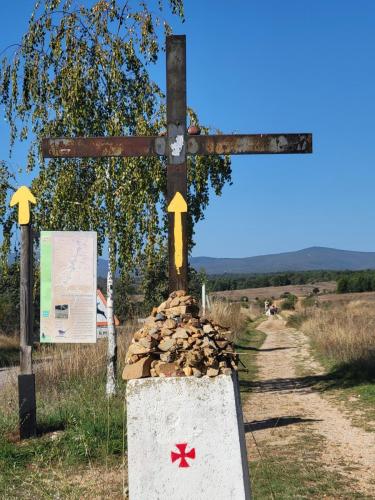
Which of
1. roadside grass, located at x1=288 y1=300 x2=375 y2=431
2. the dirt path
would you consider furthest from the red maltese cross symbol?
roadside grass, located at x1=288 y1=300 x2=375 y2=431

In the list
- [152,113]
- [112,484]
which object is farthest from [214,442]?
[152,113]

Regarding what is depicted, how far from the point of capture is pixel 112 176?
10266 millimetres

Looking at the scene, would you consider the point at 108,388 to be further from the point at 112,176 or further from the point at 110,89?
the point at 110,89

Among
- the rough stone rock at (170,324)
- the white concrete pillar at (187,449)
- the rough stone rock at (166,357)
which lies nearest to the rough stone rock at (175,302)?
the rough stone rock at (170,324)

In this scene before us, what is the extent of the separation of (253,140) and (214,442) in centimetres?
354

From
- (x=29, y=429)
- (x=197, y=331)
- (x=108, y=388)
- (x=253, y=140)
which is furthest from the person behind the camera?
(x=108, y=388)

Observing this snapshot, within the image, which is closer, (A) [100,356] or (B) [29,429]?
(B) [29,429]

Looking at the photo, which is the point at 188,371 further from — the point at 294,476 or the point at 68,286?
the point at 68,286

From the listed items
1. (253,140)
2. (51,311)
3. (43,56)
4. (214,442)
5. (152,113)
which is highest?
(43,56)

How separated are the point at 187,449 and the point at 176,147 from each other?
10.7 feet

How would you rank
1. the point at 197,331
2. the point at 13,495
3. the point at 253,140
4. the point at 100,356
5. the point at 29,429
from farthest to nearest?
the point at 100,356, the point at 29,429, the point at 253,140, the point at 13,495, the point at 197,331

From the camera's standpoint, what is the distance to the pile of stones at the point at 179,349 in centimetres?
387

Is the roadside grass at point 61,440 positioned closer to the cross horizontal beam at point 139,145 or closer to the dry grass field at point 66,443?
the dry grass field at point 66,443

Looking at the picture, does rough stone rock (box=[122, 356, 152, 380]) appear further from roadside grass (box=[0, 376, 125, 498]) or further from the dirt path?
the dirt path
